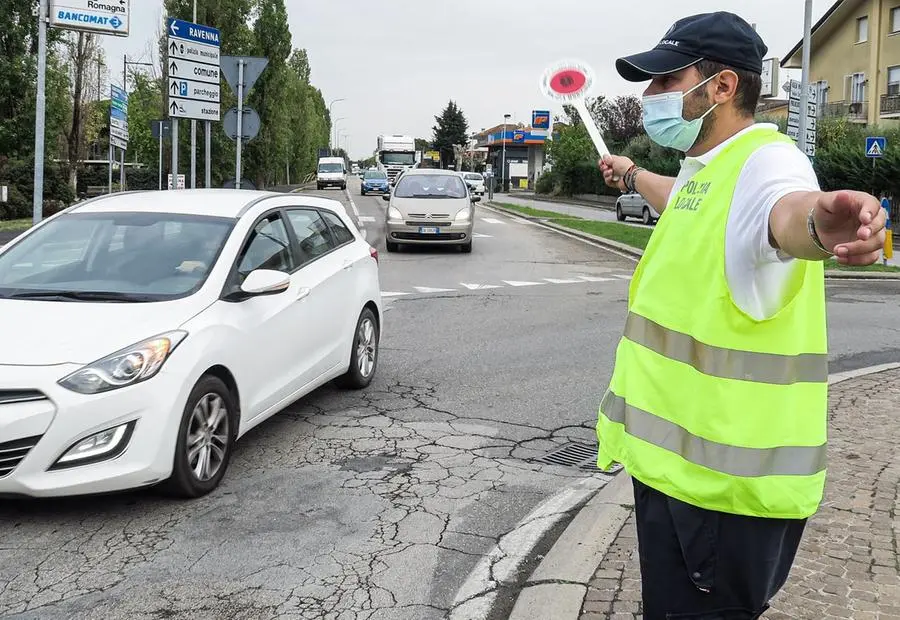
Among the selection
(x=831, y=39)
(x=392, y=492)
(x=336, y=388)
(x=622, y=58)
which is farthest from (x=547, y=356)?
(x=831, y=39)

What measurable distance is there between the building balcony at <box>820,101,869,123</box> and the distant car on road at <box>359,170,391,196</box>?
23.2 metres

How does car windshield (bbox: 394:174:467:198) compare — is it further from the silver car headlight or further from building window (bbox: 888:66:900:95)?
building window (bbox: 888:66:900:95)

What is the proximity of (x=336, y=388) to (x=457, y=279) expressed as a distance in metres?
8.47

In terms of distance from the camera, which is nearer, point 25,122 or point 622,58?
point 622,58

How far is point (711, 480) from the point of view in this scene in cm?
204

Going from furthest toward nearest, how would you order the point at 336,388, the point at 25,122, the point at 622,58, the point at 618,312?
the point at 25,122
the point at 618,312
the point at 336,388
the point at 622,58

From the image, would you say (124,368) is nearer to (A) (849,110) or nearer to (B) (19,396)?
(B) (19,396)

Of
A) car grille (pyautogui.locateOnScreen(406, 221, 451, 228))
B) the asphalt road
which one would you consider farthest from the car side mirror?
car grille (pyautogui.locateOnScreen(406, 221, 451, 228))

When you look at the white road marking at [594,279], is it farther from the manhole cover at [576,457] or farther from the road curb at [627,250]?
the manhole cover at [576,457]

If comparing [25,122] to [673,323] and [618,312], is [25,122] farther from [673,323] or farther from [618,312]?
[673,323]

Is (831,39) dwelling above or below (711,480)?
above

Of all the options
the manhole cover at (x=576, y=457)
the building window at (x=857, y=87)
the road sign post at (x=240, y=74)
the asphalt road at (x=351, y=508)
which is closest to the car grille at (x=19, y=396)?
the asphalt road at (x=351, y=508)

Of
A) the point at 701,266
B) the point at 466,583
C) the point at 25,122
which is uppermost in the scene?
the point at 25,122

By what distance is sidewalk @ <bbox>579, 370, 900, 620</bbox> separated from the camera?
3.55 m
